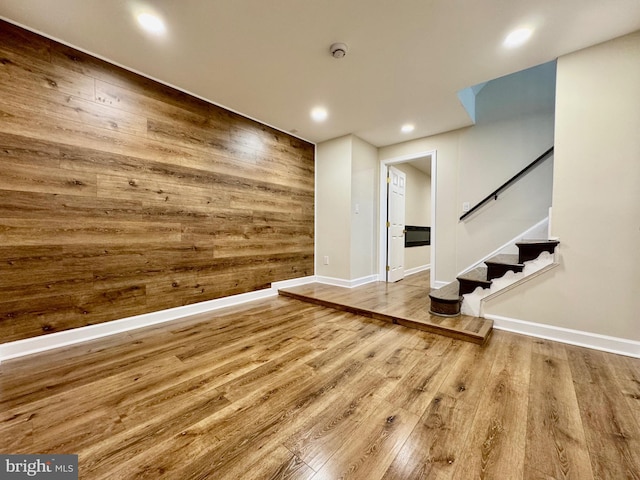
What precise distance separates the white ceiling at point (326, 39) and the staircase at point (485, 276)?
1707 millimetres

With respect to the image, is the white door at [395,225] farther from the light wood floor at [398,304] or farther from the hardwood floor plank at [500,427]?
the hardwood floor plank at [500,427]

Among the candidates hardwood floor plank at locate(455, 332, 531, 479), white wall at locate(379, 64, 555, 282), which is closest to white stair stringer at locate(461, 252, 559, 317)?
hardwood floor plank at locate(455, 332, 531, 479)

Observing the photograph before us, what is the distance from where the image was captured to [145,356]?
200cm

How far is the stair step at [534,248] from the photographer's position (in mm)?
2270

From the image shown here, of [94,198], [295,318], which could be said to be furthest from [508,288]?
[94,198]

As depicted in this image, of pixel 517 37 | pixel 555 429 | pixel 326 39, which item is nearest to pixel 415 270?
pixel 517 37

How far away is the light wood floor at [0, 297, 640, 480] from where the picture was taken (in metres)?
1.08

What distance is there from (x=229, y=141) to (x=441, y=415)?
345cm

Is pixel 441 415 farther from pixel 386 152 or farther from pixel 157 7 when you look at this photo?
pixel 386 152

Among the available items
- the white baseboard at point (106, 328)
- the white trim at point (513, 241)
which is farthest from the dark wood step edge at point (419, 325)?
the white trim at point (513, 241)

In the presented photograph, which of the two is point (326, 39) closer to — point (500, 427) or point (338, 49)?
point (338, 49)

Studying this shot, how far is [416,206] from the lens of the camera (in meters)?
5.82

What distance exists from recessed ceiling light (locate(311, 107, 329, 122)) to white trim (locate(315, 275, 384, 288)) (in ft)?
8.05

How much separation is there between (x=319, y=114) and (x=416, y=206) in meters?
3.44
